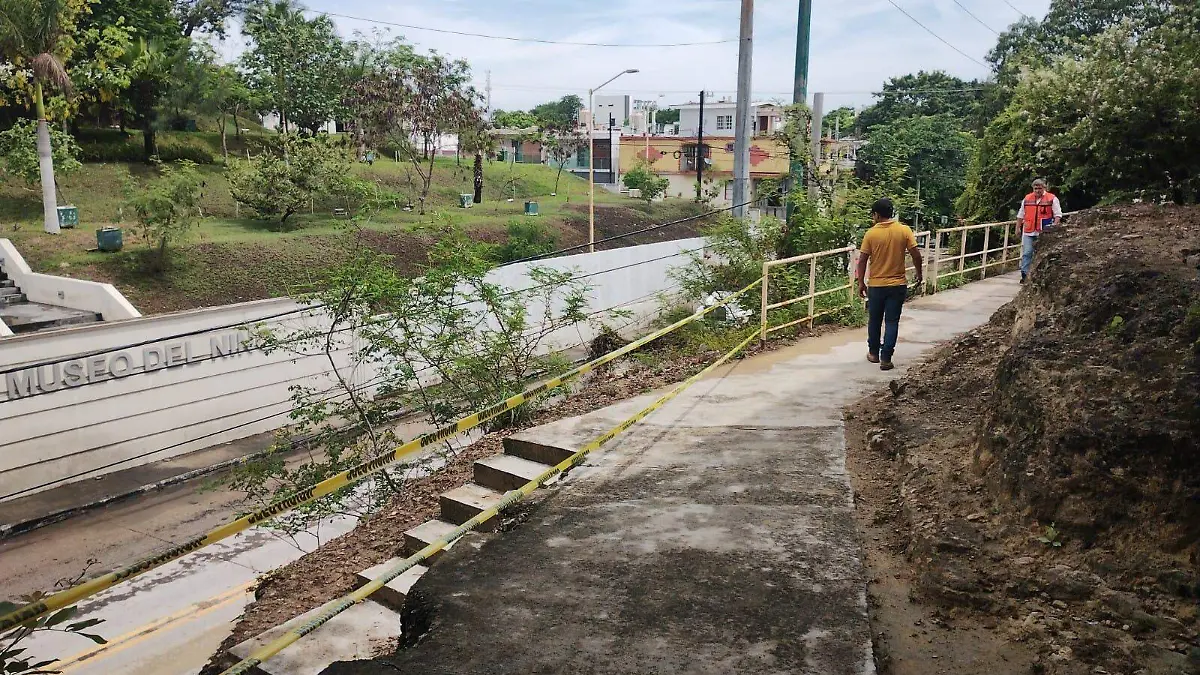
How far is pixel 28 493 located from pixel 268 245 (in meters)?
11.2

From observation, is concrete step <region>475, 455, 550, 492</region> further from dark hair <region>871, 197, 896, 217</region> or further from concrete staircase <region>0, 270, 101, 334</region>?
concrete staircase <region>0, 270, 101, 334</region>

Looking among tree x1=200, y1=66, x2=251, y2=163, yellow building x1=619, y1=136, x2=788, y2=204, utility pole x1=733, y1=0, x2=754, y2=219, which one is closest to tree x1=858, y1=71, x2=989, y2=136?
yellow building x1=619, y1=136, x2=788, y2=204

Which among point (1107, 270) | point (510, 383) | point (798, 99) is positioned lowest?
point (510, 383)

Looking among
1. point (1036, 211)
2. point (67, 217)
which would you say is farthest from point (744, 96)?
point (67, 217)

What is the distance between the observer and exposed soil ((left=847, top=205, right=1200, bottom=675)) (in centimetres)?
356

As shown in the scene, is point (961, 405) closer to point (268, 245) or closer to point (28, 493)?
point (28, 493)

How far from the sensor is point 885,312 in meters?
8.84

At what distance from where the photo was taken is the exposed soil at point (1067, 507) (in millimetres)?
3557

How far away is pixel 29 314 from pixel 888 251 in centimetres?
1669

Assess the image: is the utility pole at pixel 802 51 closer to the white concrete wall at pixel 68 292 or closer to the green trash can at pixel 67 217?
the white concrete wall at pixel 68 292

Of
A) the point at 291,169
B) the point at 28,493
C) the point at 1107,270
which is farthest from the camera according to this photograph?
the point at 291,169

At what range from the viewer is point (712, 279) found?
13352 millimetres

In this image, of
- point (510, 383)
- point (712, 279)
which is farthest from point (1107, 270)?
point (712, 279)

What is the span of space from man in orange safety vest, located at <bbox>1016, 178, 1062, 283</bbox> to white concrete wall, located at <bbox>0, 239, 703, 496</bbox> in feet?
17.5
